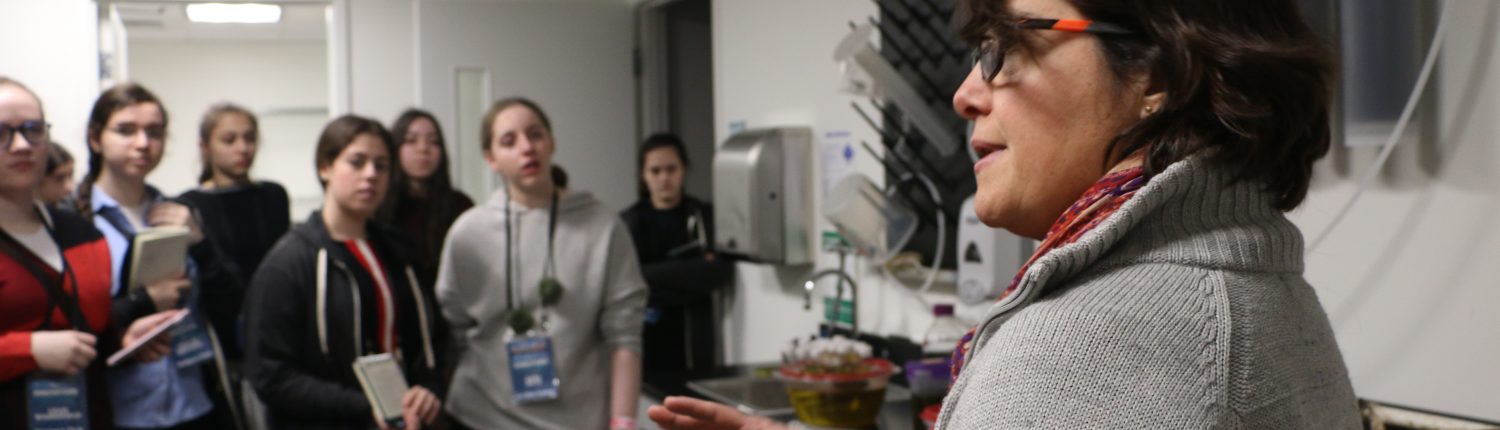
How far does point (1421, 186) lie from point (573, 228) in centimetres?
173

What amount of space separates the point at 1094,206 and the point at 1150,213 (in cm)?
4

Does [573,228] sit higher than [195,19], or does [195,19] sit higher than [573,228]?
[195,19]

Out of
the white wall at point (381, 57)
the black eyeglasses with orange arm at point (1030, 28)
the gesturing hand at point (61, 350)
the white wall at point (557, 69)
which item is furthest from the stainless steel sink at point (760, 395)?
the white wall at point (381, 57)

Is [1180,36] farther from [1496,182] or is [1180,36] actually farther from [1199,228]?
[1496,182]

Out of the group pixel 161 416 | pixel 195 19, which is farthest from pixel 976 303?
pixel 195 19

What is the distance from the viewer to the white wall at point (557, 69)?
15.7 ft

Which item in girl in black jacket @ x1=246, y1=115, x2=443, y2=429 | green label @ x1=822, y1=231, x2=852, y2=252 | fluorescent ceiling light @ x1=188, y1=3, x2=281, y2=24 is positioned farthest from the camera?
fluorescent ceiling light @ x1=188, y1=3, x2=281, y2=24

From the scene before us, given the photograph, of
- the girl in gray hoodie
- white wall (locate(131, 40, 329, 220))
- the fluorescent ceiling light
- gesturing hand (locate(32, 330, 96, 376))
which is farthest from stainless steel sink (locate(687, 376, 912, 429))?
white wall (locate(131, 40, 329, 220))

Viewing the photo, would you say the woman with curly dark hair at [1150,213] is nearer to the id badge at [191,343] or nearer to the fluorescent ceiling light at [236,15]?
the id badge at [191,343]

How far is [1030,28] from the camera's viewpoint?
0.82 metres

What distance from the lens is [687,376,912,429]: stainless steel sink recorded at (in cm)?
270

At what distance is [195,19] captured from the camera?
7.43m

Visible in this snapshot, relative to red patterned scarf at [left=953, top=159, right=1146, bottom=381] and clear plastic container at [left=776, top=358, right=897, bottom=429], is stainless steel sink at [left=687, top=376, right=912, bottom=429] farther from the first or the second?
red patterned scarf at [left=953, top=159, right=1146, bottom=381]

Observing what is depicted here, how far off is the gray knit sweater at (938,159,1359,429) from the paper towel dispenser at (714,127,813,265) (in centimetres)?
280
